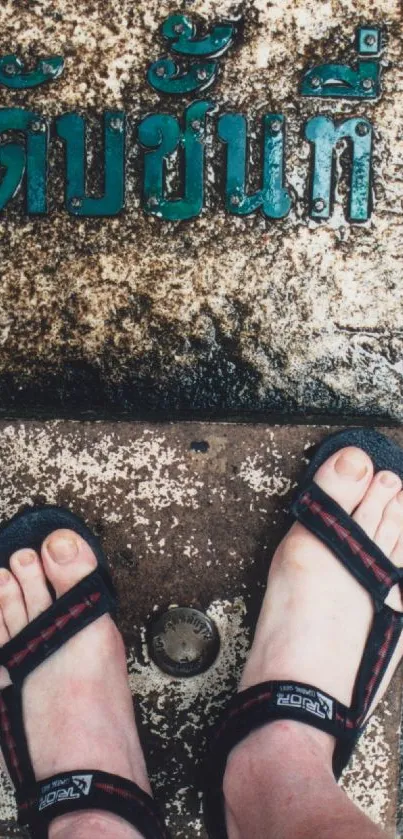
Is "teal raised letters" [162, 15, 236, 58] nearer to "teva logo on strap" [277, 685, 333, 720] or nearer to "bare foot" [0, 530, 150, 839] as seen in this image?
"bare foot" [0, 530, 150, 839]

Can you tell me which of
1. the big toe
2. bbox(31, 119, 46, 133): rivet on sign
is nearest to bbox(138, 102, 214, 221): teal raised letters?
bbox(31, 119, 46, 133): rivet on sign

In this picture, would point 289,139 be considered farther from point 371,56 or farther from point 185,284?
point 185,284

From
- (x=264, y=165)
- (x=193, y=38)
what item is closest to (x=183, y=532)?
(x=264, y=165)

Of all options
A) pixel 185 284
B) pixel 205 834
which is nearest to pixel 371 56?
pixel 185 284

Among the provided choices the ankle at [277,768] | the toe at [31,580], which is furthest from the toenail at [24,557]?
the ankle at [277,768]

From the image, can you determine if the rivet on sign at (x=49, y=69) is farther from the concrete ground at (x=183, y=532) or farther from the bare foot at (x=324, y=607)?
the bare foot at (x=324, y=607)

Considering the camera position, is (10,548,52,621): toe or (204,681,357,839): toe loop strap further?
(10,548,52,621): toe
